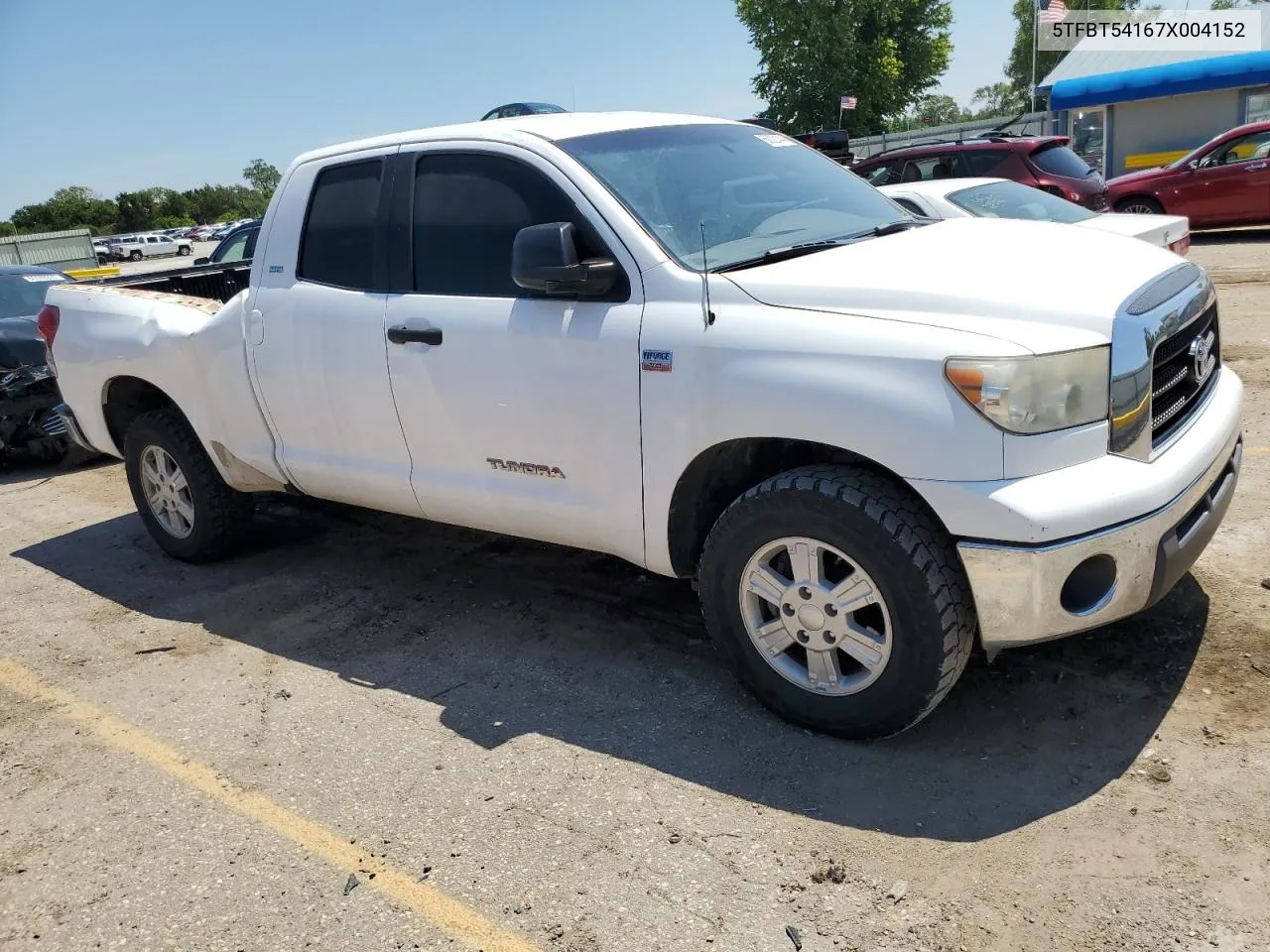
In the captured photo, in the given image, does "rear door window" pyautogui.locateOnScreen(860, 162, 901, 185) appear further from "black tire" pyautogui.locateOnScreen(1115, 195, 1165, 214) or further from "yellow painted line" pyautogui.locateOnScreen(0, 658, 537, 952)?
"yellow painted line" pyautogui.locateOnScreen(0, 658, 537, 952)

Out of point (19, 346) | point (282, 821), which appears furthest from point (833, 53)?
point (282, 821)

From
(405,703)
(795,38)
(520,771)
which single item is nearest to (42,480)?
(405,703)

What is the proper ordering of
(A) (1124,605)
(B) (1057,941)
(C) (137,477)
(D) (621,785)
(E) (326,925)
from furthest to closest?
(C) (137,477)
(D) (621,785)
(A) (1124,605)
(E) (326,925)
(B) (1057,941)

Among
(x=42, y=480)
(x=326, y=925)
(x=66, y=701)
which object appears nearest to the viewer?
(x=326, y=925)

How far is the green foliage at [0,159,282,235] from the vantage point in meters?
76.8

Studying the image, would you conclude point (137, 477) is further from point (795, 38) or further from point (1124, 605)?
point (795, 38)

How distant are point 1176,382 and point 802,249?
1.27m

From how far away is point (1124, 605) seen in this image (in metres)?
2.90

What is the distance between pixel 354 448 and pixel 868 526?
2.37m

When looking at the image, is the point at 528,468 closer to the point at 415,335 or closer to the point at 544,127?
the point at 415,335

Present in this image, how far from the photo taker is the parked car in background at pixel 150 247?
55.9 meters

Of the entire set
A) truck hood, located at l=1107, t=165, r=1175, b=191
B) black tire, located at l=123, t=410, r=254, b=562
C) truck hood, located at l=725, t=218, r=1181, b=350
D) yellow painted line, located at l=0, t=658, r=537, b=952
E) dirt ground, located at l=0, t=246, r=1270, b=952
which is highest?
truck hood, located at l=1107, t=165, r=1175, b=191

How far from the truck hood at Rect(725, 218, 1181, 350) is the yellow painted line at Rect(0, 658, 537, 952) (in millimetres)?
1961

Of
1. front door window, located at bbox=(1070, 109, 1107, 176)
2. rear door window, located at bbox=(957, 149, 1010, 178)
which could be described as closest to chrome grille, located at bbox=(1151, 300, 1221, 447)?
rear door window, located at bbox=(957, 149, 1010, 178)
